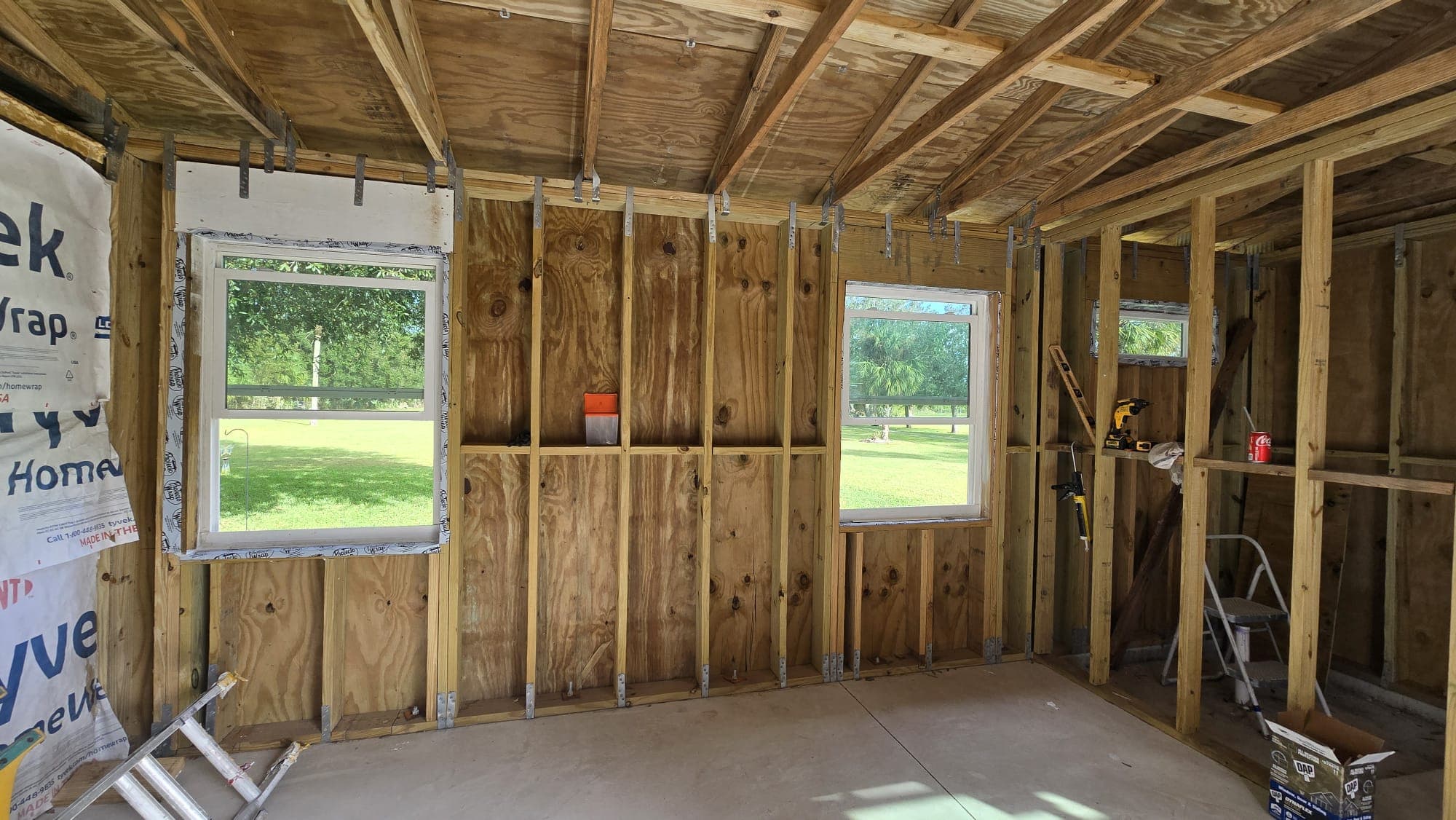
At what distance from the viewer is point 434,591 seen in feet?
8.81

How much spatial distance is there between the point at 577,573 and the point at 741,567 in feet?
2.91

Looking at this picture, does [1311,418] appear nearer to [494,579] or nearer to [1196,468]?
[1196,468]

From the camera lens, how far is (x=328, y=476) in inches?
105

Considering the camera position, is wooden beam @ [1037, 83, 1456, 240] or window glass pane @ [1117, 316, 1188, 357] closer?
wooden beam @ [1037, 83, 1456, 240]

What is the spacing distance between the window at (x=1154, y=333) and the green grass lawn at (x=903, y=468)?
51.0 inches

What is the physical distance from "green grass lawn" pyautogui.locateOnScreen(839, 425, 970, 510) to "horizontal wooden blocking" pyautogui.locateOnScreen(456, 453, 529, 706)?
1738 millimetres

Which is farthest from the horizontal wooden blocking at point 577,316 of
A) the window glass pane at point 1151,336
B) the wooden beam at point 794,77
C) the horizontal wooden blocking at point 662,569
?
the window glass pane at point 1151,336

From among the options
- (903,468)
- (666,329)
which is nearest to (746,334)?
(666,329)

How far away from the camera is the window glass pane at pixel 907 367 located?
11.1 feet

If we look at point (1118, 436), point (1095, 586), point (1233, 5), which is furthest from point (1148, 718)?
point (1233, 5)

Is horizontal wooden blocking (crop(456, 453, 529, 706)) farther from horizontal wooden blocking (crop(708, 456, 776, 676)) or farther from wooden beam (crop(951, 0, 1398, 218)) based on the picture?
wooden beam (crop(951, 0, 1398, 218))

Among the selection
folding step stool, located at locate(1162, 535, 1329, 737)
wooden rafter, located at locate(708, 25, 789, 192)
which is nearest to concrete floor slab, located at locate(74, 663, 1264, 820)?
folding step stool, located at locate(1162, 535, 1329, 737)

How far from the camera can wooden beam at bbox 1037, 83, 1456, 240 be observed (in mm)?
2045

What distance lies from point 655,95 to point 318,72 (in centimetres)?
130
